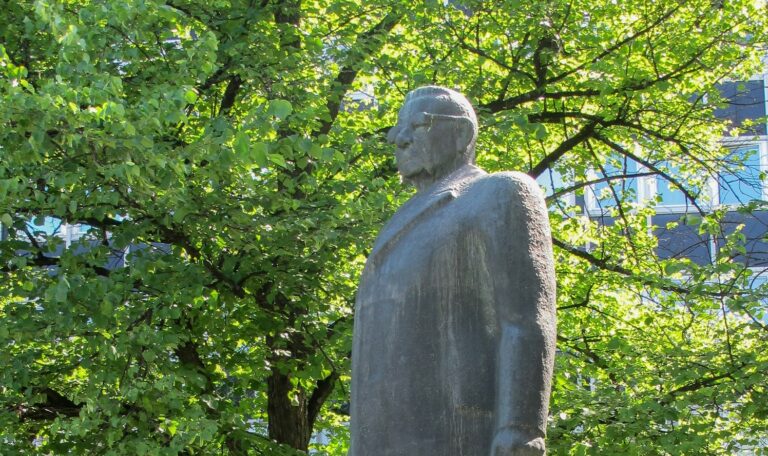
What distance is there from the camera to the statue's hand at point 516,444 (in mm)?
3658

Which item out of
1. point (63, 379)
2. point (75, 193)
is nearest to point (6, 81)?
point (75, 193)

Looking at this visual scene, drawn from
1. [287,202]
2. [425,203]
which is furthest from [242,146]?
[425,203]

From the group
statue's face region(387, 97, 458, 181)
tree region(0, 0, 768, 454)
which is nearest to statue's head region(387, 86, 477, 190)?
statue's face region(387, 97, 458, 181)

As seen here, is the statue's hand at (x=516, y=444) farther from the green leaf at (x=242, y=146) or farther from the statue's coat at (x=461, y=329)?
the green leaf at (x=242, y=146)

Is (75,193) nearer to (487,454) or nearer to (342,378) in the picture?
(342,378)

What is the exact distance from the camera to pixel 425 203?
4215 millimetres

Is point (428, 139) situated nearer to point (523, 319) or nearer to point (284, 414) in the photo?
point (523, 319)

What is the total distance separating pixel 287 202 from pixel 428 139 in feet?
20.3

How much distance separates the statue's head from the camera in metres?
4.32

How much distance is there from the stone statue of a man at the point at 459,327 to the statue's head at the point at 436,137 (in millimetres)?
79

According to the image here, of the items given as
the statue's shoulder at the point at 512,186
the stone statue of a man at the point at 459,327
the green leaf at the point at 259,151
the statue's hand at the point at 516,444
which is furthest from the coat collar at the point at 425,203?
the green leaf at the point at 259,151

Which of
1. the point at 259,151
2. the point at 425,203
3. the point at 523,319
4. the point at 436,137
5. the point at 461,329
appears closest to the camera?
the point at 523,319

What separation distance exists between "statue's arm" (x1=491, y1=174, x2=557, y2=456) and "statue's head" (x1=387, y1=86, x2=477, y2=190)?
0.37 meters

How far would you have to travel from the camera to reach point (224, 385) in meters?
13.4
